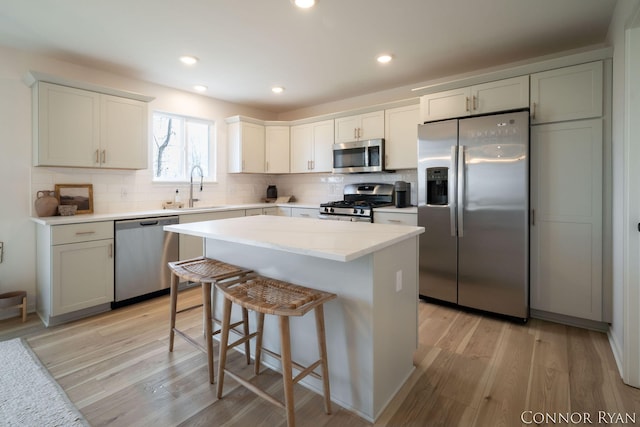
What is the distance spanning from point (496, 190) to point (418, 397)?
6.08 ft

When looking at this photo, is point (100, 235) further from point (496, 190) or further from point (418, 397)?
point (496, 190)

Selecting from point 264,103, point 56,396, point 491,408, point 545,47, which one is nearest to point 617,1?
point 545,47

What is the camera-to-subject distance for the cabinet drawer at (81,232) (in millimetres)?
2750

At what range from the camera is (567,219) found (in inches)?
105

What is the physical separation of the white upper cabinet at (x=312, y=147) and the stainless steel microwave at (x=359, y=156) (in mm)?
185

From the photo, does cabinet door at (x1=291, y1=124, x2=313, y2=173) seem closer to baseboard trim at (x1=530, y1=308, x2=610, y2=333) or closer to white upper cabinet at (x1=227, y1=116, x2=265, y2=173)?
white upper cabinet at (x1=227, y1=116, x2=265, y2=173)

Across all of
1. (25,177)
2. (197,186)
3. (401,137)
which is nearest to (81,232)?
(25,177)

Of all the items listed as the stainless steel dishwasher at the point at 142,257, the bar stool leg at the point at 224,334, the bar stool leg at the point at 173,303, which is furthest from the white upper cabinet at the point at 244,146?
the bar stool leg at the point at 224,334

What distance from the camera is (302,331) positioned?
1.96 metres

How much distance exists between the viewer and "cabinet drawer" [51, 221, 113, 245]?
2750 mm

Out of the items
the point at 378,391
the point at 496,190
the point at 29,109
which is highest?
the point at 29,109

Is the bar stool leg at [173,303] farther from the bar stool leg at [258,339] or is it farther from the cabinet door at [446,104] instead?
the cabinet door at [446,104]

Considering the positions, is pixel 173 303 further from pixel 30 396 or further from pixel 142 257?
pixel 142 257

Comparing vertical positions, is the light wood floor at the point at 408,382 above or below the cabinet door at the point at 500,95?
below
